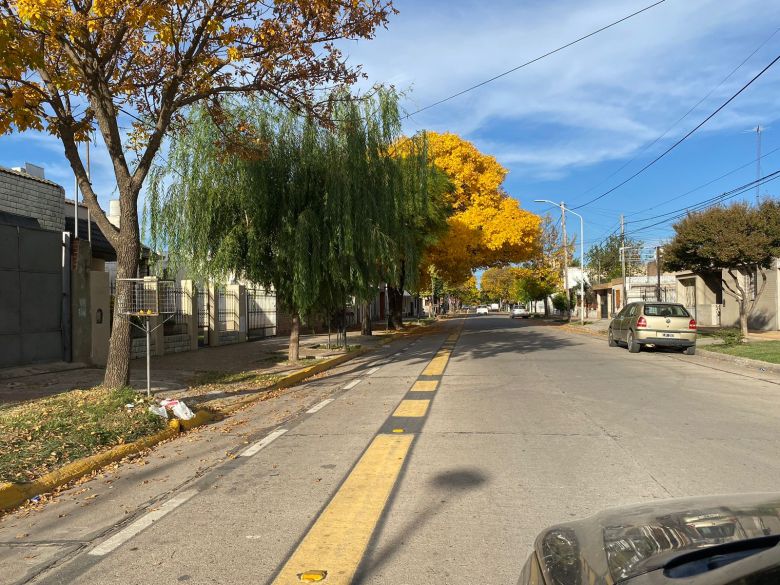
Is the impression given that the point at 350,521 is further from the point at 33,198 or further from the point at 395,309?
the point at 395,309

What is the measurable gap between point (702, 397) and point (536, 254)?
26153mm

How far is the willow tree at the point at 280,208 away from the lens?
14305 millimetres

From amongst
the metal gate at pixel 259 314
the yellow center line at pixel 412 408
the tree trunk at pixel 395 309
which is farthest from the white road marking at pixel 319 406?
the tree trunk at pixel 395 309

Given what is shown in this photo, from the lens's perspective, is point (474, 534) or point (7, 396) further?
point (7, 396)

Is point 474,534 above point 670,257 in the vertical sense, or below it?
below

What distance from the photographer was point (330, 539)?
4.20 metres

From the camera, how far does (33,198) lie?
15.9 meters

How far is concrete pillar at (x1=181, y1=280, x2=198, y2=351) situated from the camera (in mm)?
19484

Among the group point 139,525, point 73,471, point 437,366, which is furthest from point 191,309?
point 139,525

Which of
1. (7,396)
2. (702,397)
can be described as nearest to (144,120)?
(7,396)

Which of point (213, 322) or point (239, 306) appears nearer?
point (213, 322)

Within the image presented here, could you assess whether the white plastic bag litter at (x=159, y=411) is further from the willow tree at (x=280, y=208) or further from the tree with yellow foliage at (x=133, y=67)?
the willow tree at (x=280, y=208)

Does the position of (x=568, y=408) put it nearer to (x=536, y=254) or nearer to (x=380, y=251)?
(x=380, y=251)

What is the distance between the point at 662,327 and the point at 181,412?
1437cm
